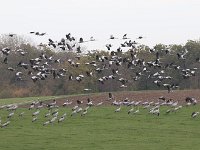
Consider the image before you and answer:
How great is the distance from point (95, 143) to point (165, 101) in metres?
18.4

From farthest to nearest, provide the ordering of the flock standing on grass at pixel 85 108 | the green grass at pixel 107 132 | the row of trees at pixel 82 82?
the row of trees at pixel 82 82 < the flock standing on grass at pixel 85 108 < the green grass at pixel 107 132

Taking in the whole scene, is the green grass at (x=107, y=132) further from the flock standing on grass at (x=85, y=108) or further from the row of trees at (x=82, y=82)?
the row of trees at (x=82, y=82)

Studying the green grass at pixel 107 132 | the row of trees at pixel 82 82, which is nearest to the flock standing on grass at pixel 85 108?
the green grass at pixel 107 132

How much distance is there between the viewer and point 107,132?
35.2m

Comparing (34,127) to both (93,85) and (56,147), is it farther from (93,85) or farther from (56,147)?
(93,85)

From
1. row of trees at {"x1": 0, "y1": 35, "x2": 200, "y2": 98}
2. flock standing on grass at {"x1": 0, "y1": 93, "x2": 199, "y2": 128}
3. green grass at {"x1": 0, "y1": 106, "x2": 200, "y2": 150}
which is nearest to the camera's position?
green grass at {"x1": 0, "y1": 106, "x2": 200, "y2": 150}

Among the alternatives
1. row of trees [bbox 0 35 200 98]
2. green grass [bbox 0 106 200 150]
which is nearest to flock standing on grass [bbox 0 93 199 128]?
green grass [bbox 0 106 200 150]

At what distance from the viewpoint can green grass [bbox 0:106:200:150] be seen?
96.6 feet

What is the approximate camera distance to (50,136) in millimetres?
33062

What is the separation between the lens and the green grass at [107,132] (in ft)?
96.6

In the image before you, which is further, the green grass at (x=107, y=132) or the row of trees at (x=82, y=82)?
the row of trees at (x=82, y=82)

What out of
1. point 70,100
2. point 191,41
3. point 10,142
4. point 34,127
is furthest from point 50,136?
point 191,41

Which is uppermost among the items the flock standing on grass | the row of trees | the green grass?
the row of trees

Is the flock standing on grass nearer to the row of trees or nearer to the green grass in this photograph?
the green grass
